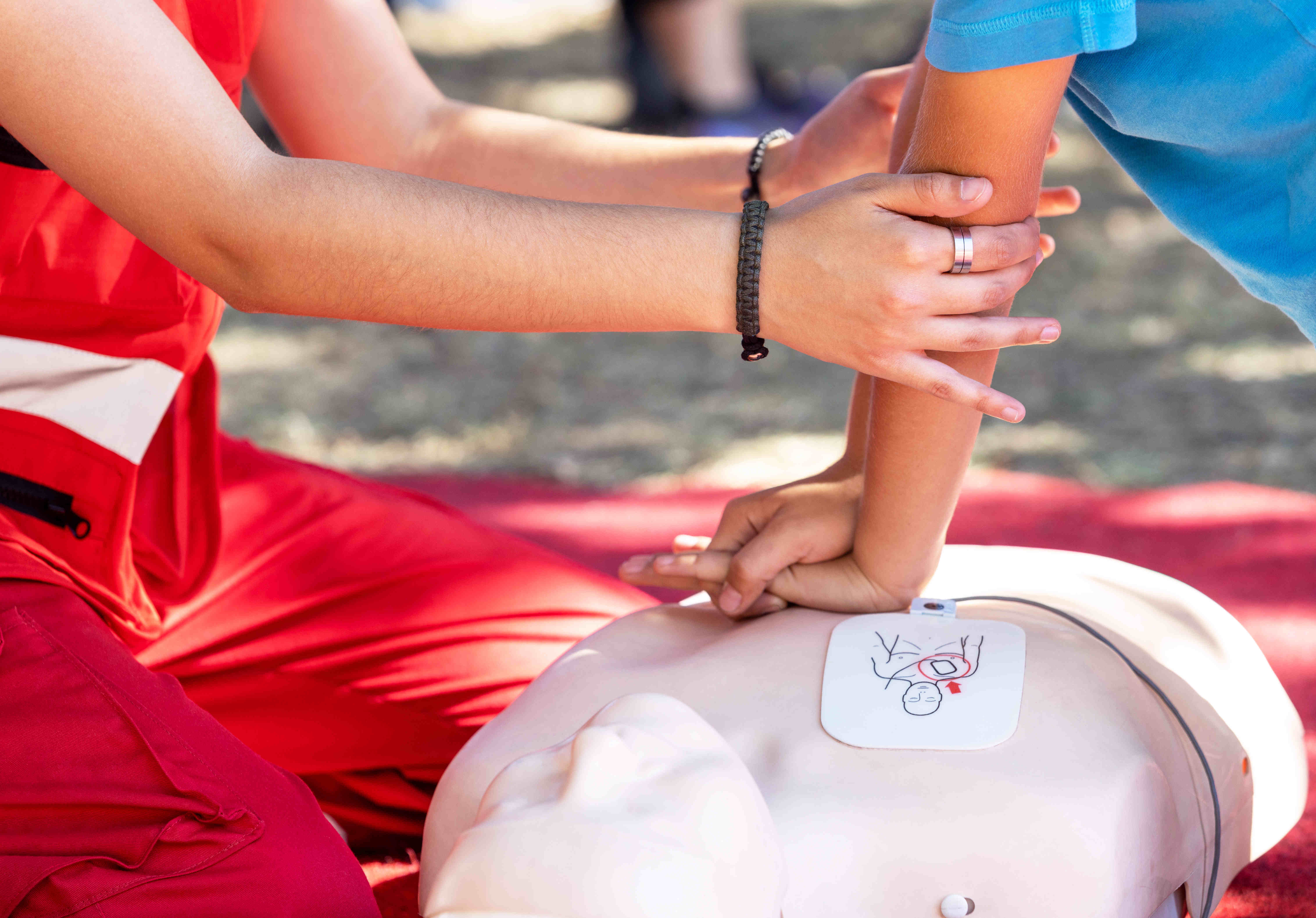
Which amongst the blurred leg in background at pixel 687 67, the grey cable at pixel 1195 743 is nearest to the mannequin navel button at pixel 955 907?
the grey cable at pixel 1195 743

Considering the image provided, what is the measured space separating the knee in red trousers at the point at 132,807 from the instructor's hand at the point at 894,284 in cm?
51

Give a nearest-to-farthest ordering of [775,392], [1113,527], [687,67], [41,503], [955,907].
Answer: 1. [955,907]
2. [41,503]
3. [1113,527]
4. [775,392]
5. [687,67]

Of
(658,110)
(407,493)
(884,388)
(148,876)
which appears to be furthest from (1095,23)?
(658,110)

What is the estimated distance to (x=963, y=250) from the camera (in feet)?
2.97

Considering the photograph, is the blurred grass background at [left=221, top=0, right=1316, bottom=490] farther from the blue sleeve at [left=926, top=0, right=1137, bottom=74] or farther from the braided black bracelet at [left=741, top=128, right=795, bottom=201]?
the blue sleeve at [left=926, top=0, right=1137, bottom=74]

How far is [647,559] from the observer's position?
1182 mm

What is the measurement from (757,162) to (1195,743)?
2.29 ft

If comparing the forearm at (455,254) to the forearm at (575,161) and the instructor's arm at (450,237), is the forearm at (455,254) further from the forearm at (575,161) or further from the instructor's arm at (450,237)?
the forearm at (575,161)

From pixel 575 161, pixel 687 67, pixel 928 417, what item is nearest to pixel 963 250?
pixel 928 417

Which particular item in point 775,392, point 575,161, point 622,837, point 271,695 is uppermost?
point 575,161

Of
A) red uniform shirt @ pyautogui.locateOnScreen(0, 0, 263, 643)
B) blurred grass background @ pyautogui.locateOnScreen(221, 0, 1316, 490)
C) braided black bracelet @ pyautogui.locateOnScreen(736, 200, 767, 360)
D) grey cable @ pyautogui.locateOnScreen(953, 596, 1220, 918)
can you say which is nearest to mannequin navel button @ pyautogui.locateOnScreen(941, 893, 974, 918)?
grey cable @ pyautogui.locateOnScreen(953, 596, 1220, 918)

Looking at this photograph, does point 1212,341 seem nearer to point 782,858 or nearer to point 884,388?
point 884,388

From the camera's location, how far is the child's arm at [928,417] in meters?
0.91

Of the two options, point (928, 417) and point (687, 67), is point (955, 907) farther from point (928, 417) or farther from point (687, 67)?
point (687, 67)
